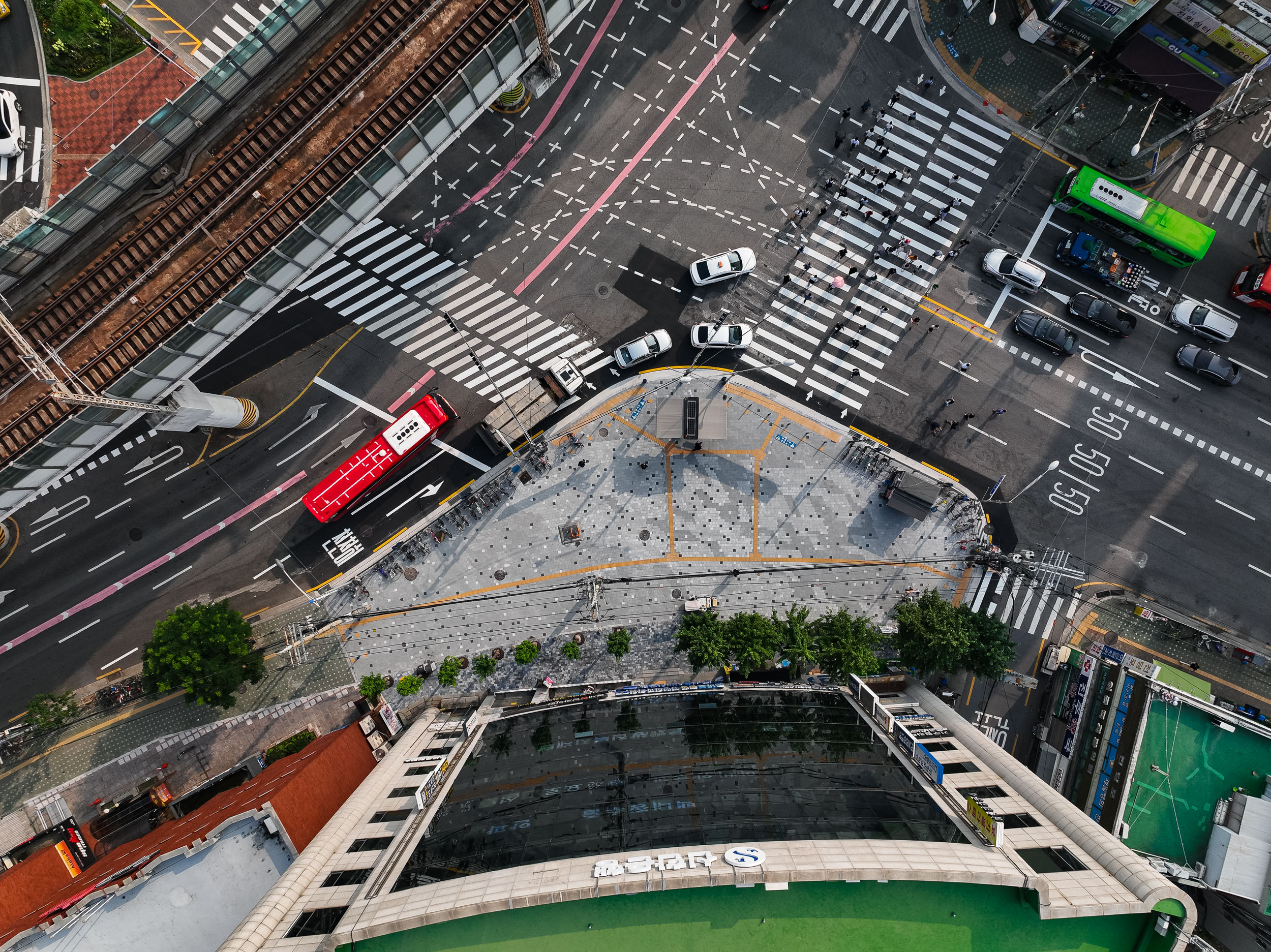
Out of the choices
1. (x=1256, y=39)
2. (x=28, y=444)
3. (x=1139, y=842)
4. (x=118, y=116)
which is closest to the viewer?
(x=28, y=444)

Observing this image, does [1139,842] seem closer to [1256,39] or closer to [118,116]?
[1256,39]

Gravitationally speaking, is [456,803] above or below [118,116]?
below

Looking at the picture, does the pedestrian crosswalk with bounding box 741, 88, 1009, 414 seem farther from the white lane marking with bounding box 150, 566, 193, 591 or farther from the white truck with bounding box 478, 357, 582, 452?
the white lane marking with bounding box 150, 566, 193, 591

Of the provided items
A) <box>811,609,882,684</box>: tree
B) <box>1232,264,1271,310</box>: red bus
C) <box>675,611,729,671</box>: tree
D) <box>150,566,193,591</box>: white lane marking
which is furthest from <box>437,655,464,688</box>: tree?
<box>1232,264,1271,310</box>: red bus

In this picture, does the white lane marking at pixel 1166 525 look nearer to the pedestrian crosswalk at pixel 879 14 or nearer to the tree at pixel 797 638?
the tree at pixel 797 638

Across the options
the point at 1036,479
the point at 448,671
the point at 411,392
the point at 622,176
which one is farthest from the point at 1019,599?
the point at 411,392

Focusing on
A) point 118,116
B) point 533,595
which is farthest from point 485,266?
point 118,116

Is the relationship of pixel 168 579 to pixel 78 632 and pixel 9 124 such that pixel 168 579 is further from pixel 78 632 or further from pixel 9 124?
pixel 9 124
